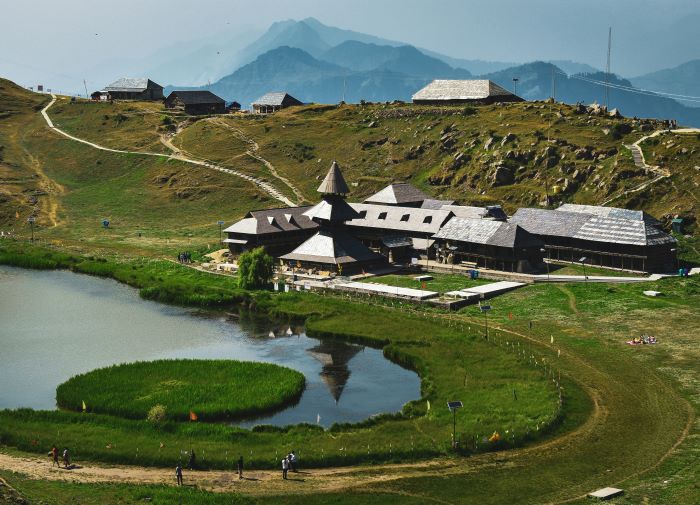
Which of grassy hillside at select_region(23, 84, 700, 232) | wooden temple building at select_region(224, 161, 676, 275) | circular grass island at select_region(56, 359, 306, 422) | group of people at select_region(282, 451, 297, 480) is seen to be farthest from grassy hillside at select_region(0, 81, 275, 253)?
group of people at select_region(282, 451, 297, 480)

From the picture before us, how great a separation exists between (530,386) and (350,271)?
46145 millimetres

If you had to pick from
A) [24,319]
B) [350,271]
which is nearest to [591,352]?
[350,271]

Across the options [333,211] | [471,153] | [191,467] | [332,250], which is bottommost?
[191,467]

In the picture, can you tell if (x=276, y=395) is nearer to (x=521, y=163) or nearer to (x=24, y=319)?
(x=24, y=319)

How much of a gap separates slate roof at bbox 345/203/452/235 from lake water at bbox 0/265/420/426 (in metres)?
33.9

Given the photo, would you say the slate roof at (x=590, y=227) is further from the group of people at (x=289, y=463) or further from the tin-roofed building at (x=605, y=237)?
the group of people at (x=289, y=463)

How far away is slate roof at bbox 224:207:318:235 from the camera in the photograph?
121 meters

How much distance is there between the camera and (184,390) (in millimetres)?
67875

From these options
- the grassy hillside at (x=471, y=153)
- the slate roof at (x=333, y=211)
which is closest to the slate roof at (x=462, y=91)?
the grassy hillside at (x=471, y=153)

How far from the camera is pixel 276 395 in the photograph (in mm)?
67438

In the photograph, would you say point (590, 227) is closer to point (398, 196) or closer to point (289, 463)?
point (398, 196)

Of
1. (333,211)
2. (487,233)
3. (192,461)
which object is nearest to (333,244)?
(333,211)

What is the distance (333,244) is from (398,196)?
896 inches

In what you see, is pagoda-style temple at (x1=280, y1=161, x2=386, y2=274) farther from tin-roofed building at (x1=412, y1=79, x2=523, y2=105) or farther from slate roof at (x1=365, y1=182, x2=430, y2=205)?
tin-roofed building at (x1=412, y1=79, x2=523, y2=105)
